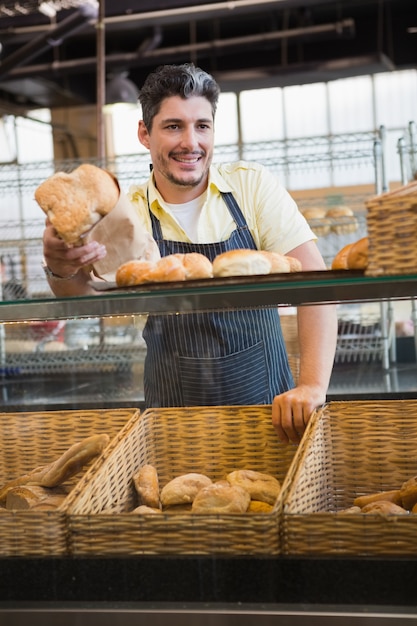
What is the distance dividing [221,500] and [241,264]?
34 cm

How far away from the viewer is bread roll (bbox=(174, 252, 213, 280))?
108 centimetres

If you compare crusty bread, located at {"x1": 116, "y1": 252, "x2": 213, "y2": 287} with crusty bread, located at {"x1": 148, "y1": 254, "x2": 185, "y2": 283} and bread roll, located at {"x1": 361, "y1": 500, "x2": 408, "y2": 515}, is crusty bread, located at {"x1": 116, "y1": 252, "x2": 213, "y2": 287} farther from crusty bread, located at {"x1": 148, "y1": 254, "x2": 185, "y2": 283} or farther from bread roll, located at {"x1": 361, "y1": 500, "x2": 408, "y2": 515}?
bread roll, located at {"x1": 361, "y1": 500, "x2": 408, "y2": 515}

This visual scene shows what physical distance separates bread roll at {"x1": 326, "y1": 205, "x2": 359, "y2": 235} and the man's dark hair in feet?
7.88

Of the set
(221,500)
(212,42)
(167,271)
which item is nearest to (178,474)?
(221,500)

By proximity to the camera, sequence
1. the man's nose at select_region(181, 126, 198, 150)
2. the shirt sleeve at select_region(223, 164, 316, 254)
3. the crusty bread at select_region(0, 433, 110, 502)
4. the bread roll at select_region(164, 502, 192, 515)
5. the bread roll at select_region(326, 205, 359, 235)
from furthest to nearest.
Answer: the bread roll at select_region(326, 205, 359, 235) → the shirt sleeve at select_region(223, 164, 316, 254) → the man's nose at select_region(181, 126, 198, 150) → the crusty bread at select_region(0, 433, 110, 502) → the bread roll at select_region(164, 502, 192, 515)

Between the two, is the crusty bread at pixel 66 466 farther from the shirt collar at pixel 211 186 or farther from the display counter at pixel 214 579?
the shirt collar at pixel 211 186

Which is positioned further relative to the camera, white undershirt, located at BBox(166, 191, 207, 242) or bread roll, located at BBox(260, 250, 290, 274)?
white undershirt, located at BBox(166, 191, 207, 242)

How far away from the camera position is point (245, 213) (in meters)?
1.75

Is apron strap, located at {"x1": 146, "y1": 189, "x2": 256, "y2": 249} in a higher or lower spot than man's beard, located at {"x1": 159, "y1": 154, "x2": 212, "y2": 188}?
lower

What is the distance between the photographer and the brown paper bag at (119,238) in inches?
45.5

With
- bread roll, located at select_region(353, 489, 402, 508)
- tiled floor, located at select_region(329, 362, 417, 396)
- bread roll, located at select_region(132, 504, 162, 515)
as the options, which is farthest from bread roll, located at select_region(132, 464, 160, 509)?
tiled floor, located at select_region(329, 362, 417, 396)

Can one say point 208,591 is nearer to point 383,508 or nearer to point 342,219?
point 383,508

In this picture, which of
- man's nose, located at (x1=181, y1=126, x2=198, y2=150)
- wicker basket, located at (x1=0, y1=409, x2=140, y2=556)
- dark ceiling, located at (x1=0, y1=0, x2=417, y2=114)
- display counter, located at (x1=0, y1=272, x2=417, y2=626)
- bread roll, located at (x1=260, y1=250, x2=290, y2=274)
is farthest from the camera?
dark ceiling, located at (x1=0, y1=0, x2=417, y2=114)

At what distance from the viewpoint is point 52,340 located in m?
4.20
